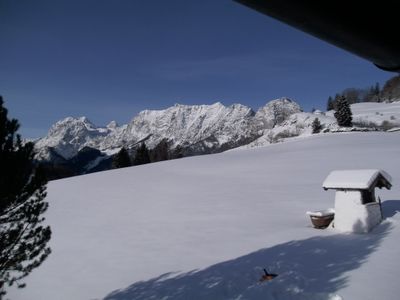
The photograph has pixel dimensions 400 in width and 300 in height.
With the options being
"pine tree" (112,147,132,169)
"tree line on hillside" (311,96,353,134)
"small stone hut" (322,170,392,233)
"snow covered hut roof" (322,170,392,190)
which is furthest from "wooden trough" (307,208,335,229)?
"tree line on hillside" (311,96,353,134)

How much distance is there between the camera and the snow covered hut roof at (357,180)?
8.43 m

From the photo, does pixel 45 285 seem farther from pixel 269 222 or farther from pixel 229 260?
pixel 269 222

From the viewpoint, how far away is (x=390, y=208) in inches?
411

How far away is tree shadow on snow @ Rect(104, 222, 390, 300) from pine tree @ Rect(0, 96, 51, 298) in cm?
235

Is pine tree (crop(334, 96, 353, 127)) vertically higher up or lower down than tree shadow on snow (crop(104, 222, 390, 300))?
higher up

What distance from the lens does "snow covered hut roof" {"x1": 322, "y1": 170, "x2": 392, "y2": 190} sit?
843cm

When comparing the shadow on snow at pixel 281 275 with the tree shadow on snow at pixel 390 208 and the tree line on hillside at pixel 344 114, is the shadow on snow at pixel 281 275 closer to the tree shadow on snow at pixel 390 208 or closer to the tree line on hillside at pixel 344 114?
the tree shadow on snow at pixel 390 208

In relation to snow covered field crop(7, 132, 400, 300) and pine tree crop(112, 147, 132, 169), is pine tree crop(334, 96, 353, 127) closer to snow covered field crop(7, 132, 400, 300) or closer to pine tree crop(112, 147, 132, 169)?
snow covered field crop(7, 132, 400, 300)

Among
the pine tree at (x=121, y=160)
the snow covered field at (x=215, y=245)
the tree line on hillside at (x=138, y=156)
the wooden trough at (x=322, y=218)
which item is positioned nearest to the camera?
the snow covered field at (x=215, y=245)

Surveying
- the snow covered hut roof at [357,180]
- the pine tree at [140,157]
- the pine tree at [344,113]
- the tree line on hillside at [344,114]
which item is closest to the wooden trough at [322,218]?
the snow covered hut roof at [357,180]

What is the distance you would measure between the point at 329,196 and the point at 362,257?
747cm

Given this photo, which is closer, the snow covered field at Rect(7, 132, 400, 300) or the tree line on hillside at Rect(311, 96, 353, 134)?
the snow covered field at Rect(7, 132, 400, 300)

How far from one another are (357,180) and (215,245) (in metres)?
4.62

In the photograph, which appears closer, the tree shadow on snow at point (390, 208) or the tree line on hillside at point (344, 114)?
the tree shadow on snow at point (390, 208)
